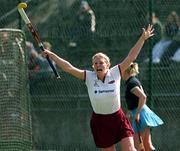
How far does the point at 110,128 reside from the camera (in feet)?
39.7

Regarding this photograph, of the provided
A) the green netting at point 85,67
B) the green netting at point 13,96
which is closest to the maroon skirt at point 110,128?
the green netting at point 13,96

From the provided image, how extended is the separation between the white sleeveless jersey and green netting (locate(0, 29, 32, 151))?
2.07 m

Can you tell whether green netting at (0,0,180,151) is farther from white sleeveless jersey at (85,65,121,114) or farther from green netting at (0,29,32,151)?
white sleeveless jersey at (85,65,121,114)

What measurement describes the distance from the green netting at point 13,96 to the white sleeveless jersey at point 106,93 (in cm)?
207

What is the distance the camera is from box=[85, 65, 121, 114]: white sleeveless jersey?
→ 1204cm

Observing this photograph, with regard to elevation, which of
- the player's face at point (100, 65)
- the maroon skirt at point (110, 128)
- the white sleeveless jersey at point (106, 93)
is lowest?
the maroon skirt at point (110, 128)

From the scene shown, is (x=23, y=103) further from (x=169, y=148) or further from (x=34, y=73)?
(x=169, y=148)

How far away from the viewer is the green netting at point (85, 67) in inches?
608

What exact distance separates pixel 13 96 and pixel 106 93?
229 cm

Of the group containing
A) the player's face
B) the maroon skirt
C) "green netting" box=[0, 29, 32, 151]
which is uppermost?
→ "green netting" box=[0, 29, 32, 151]

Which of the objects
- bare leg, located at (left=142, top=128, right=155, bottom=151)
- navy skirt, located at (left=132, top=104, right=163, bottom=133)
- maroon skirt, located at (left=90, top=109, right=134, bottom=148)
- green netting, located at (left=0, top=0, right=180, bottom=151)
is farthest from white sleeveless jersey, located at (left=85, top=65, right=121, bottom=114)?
green netting, located at (left=0, top=0, right=180, bottom=151)

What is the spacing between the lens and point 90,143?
15.7m

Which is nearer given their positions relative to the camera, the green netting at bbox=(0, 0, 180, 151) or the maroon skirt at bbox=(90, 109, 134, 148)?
the maroon skirt at bbox=(90, 109, 134, 148)

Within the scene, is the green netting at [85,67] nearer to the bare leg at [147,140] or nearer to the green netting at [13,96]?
the bare leg at [147,140]
